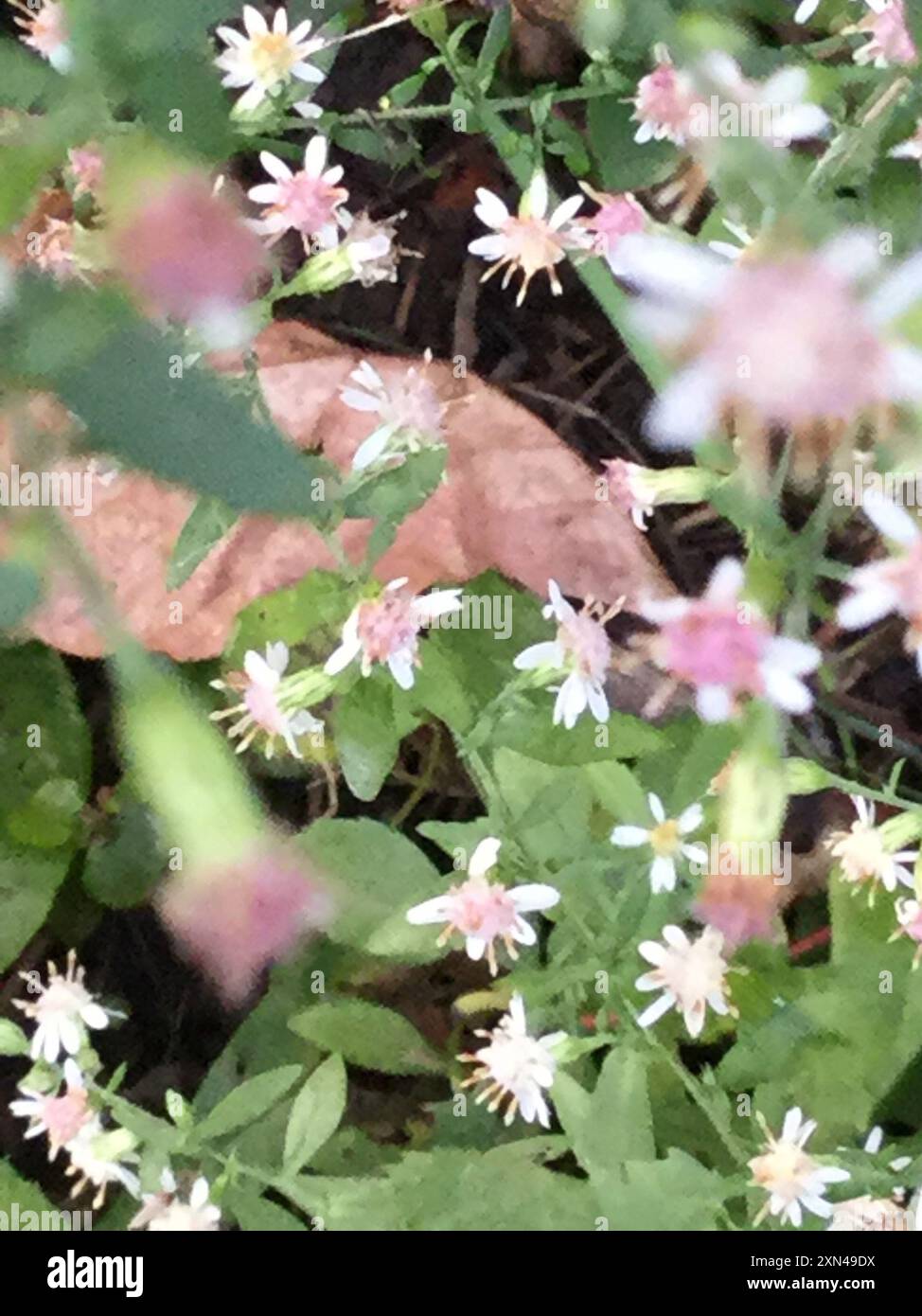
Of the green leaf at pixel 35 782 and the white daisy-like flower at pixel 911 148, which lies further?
the green leaf at pixel 35 782

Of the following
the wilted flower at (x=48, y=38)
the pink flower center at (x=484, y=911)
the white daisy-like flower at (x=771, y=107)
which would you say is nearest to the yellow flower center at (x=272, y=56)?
the wilted flower at (x=48, y=38)

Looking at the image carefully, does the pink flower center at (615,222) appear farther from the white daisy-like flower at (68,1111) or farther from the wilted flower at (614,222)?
the white daisy-like flower at (68,1111)

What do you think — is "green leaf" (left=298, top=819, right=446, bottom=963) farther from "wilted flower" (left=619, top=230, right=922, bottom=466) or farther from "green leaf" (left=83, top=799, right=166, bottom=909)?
"wilted flower" (left=619, top=230, right=922, bottom=466)

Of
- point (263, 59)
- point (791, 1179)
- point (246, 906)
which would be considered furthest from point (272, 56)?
point (791, 1179)

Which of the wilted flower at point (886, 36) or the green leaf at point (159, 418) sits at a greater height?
the wilted flower at point (886, 36)

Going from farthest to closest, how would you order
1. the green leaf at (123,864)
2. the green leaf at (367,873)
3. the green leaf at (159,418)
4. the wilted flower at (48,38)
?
the green leaf at (123,864), the green leaf at (367,873), the wilted flower at (48,38), the green leaf at (159,418)

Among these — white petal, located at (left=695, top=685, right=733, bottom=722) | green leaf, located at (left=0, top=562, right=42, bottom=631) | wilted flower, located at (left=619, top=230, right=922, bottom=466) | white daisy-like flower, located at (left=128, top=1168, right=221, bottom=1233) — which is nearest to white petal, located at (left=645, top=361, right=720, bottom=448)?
wilted flower, located at (left=619, top=230, right=922, bottom=466)
